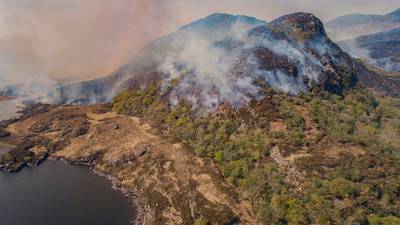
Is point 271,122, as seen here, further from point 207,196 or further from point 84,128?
point 84,128

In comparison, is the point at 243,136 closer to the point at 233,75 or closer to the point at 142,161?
the point at 142,161

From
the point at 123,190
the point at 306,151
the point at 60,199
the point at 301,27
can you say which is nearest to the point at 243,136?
the point at 306,151

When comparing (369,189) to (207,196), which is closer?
(369,189)

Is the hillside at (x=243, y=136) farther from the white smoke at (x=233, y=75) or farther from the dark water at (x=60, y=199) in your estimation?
the dark water at (x=60, y=199)

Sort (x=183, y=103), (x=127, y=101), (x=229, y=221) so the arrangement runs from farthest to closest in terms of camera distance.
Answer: (x=127, y=101)
(x=183, y=103)
(x=229, y=221)

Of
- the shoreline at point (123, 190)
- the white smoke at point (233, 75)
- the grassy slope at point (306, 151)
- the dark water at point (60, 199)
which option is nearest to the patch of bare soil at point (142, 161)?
the shoreline at point (123, 190)

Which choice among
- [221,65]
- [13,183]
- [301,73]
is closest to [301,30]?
[301,73]

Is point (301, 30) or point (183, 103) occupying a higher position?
point (301, 30)
